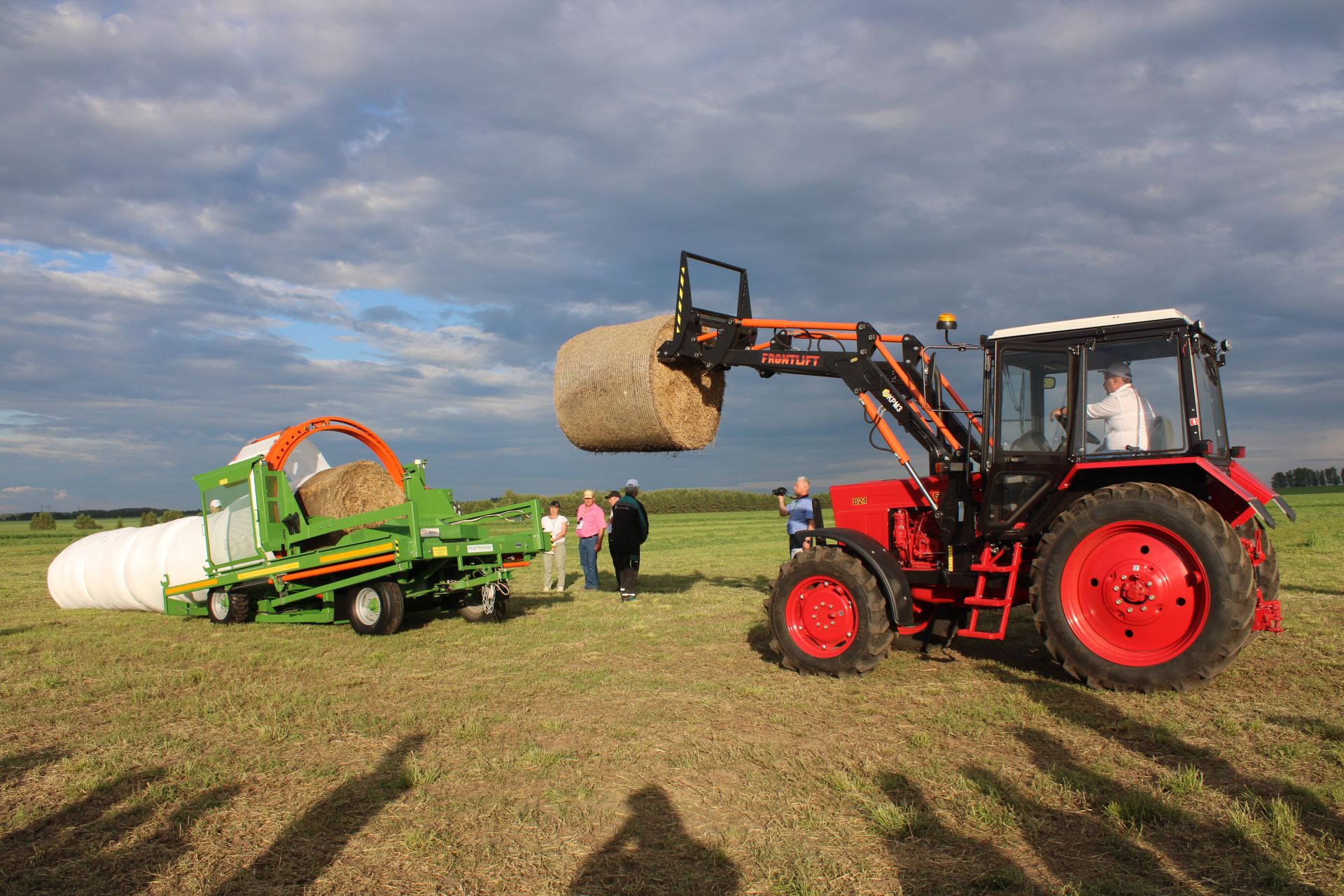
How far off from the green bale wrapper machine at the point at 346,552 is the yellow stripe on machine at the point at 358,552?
0.04ft

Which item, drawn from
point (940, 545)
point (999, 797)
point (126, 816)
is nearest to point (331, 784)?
point (126, 816)

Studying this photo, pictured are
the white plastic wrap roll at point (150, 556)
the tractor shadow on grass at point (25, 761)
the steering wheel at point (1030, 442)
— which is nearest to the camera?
the tractor shadow on grass at point (25, 761)

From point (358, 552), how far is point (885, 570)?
5.97 meters

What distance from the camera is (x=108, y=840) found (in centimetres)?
395

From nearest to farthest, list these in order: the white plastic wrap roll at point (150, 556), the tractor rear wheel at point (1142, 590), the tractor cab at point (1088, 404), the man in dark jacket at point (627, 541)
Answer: the tractor rear wheel at point (1142, 590) → the tractor cab at point (1088, 404) → the white plastic wrap roll at point (150, 556) → the man in dark jacket at point (627, 541)

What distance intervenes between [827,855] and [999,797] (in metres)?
1.05

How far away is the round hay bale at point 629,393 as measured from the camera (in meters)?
8.45

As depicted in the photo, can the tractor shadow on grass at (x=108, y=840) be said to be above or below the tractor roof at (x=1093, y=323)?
below

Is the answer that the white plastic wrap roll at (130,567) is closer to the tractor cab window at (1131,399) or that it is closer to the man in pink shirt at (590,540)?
the man in pink shirt at (590,540)

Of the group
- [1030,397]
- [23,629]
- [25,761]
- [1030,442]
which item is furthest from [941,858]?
[23,629]

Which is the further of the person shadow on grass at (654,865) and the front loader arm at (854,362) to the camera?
the front loader arm at (854,362)

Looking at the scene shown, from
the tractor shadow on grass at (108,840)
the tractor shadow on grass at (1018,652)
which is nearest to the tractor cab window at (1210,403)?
the tractor shadow on grass at (1018,652)

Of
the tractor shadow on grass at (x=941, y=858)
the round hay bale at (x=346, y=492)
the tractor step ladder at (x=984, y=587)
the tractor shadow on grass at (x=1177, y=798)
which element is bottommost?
the tractor shadow on grass at (x=1177, y=798)

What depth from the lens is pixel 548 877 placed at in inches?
137
